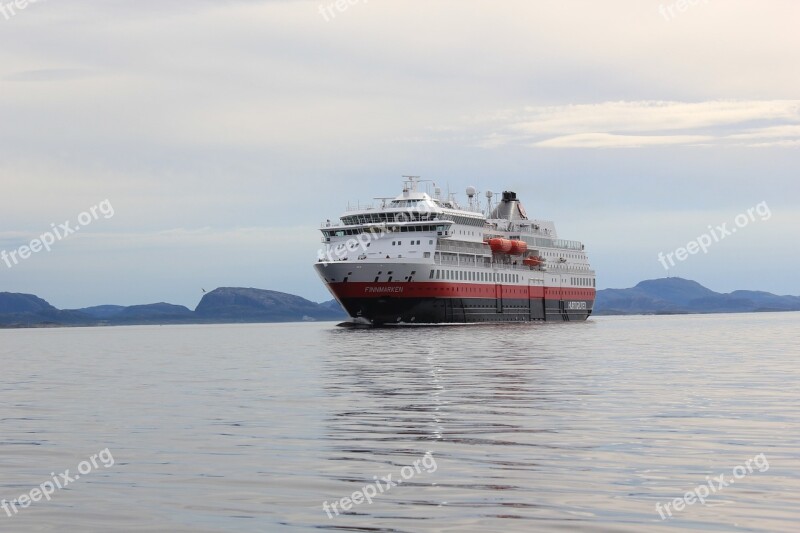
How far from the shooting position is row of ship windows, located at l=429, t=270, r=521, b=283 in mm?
100500

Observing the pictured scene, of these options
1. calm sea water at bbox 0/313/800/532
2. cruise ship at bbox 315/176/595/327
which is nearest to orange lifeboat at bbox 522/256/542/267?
cruise ship at bbox 315/176/595/327

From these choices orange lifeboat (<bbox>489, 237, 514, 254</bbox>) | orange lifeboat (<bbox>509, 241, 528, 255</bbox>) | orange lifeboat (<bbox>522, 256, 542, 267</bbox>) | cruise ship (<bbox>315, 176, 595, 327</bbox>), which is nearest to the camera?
cruise ship (<bbox>315, 176, 595, 327</bbox>)

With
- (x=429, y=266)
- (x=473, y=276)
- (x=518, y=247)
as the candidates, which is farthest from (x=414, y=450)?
(x=518, y=247)

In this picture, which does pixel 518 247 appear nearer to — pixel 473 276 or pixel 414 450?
pixel 473 276

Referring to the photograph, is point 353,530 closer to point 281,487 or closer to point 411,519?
point 411,519

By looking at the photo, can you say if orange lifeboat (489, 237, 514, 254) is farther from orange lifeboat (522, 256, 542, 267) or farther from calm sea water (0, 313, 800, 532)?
calm sea water (0, 313, 800, 532)

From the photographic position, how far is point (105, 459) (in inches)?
696

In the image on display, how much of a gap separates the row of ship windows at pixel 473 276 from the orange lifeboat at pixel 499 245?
9.10ft

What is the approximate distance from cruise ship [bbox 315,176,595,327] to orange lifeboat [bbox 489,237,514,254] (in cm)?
12

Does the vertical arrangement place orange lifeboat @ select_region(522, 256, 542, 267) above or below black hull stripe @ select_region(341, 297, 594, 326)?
above

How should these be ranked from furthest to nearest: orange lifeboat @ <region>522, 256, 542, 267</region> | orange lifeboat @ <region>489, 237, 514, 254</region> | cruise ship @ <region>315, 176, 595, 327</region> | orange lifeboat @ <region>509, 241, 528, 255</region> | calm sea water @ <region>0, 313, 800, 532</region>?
orange lifeboat @ <region>522, 256, 542, 267</region> → orange lifeboat @ <region>509, 241, 528, 255</region> → orange lifeboat @ <region>489, 237, 514, 254</region> → cruise ship @ <region>315, 176, 595, 327</region> → calm sea water @ <region>0, 313, 800, 532</region>

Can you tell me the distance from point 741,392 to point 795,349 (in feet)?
96.0

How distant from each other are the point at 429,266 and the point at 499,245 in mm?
20733

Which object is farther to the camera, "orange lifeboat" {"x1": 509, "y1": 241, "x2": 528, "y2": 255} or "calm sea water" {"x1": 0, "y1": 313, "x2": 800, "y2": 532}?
"orange lifeboat" {"x1": 509, "y1": 241, "x2": 528, "y2": 255}
